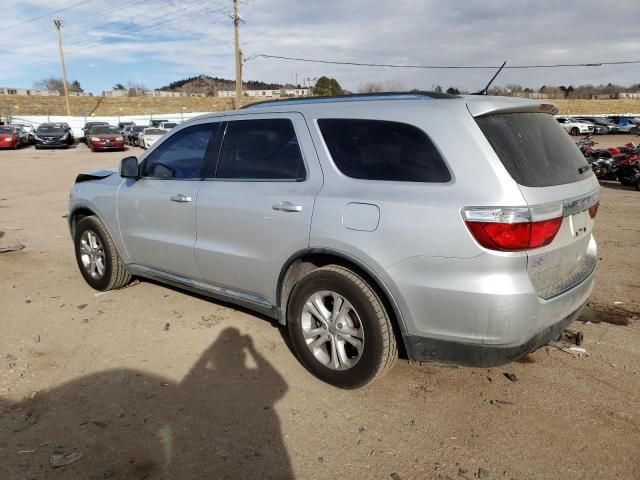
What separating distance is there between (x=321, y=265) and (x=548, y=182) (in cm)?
150

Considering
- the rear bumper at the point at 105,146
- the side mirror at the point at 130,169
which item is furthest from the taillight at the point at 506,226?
the rear bumper at the point at 105,146

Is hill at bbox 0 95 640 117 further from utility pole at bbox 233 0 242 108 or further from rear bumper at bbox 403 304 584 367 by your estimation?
rear bumper at bbox 403 304 584 367

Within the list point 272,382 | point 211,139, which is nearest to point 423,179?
point 272,382

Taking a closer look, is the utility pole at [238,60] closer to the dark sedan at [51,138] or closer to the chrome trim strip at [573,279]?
the dark sedan at [51,138]

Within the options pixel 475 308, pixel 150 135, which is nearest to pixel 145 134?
pixel 150 135

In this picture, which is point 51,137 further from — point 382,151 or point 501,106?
point 501,106

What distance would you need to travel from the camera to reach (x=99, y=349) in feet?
12.4

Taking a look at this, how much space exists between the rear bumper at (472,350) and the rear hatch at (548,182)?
252 millimetres

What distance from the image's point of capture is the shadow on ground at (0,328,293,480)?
8.27ft

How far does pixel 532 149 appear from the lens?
2.79m

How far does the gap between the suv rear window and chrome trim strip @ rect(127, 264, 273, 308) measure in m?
1.87

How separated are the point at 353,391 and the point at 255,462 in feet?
2.86

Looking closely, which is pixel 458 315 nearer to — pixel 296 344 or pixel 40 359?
pixel 296 344

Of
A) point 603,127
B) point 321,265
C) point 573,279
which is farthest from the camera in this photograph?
point 603,127
